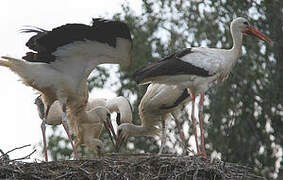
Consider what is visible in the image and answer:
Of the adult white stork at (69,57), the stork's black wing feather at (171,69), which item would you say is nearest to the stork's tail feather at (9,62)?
the adult white stork at (69,57)

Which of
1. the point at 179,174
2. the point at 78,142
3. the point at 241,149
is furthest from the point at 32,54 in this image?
the point at 241,149

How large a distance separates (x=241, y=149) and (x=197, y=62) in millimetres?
4879

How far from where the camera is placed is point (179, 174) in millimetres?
7855

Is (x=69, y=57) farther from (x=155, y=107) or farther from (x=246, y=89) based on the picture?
(x=246, y=89)

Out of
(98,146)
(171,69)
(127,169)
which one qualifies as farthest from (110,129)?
(127,169)

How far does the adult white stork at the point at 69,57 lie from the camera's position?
28.5ft

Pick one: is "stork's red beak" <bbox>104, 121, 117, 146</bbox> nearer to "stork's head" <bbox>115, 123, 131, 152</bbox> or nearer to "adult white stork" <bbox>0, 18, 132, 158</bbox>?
"stork's head" <bbox>115, 123, 131, 152</bbox>

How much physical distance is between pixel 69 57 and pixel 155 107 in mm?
1751

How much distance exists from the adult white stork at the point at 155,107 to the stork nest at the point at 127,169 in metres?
1.84

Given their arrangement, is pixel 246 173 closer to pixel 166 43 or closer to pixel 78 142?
pixel 78 142

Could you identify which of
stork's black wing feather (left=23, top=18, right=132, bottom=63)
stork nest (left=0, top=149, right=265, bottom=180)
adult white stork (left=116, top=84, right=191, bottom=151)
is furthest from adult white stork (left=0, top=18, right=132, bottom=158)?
stork nest (left=0, top=149, right=265, bottom=180)

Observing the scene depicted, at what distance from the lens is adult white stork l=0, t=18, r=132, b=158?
28.5 feet

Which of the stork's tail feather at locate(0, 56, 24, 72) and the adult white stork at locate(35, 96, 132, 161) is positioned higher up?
the stork's tail feather at locate(0, 56, 24, 72)

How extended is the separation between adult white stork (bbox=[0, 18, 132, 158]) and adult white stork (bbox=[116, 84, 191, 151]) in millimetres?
947
